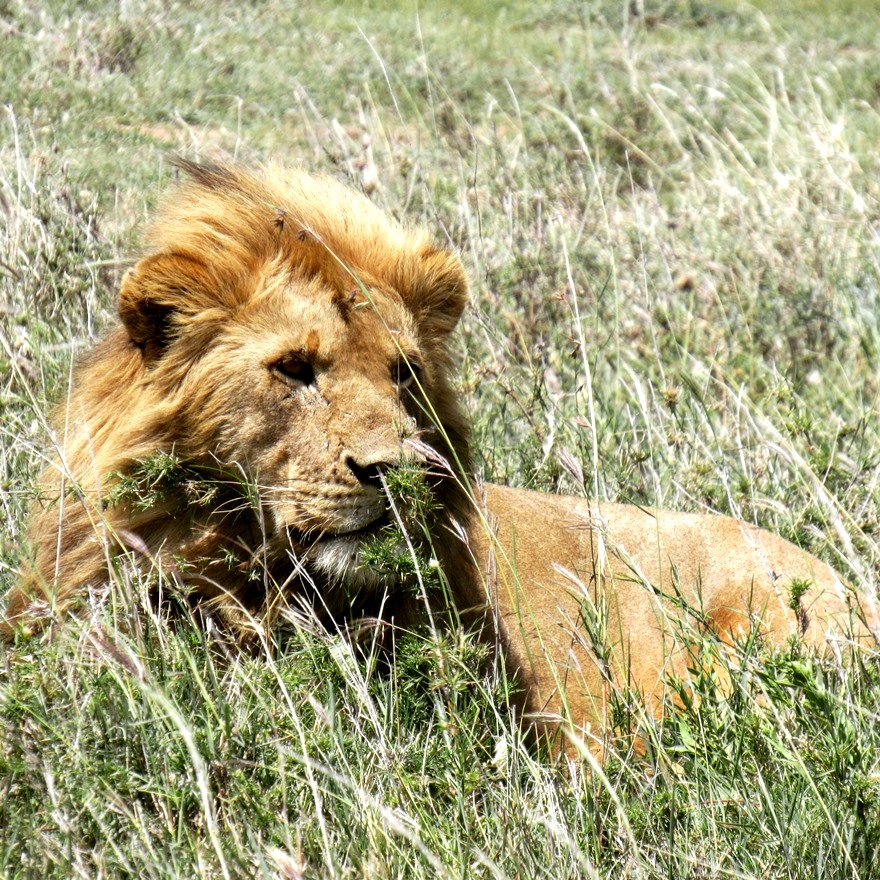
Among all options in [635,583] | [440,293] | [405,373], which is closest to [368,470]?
[405,373]

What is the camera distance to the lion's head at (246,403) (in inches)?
114

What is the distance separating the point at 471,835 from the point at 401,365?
1.21m

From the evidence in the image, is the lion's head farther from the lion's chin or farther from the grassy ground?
the grassy ground

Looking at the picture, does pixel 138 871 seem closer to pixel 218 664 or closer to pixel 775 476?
pixel 218 664

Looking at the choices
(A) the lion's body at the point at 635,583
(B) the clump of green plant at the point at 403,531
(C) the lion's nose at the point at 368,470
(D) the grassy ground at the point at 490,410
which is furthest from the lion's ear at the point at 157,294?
(A) the lion's body at the point at 635,583

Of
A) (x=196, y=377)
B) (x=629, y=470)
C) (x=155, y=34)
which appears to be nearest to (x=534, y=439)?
(x=629, y=470)

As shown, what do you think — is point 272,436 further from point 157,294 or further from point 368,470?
point 157,294

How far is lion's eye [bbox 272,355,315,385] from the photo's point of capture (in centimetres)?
302

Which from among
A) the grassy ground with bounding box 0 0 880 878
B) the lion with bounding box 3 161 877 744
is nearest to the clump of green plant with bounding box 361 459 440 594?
the lion with bounding box 3 161 877 744

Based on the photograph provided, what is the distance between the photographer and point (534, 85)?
1009 centimetres

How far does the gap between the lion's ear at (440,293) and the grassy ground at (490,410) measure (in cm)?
26

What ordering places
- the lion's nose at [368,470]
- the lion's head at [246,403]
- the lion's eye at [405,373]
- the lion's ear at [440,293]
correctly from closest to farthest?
the lion's nose at [368,470], the lion's head at [246,403], the lion's eye at [405,373], the lion's ear at [440,293]

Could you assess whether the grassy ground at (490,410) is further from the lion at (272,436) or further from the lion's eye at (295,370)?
the lion's eye at (295,370)

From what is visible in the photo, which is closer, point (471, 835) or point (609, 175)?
point (471, 835)
